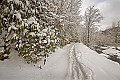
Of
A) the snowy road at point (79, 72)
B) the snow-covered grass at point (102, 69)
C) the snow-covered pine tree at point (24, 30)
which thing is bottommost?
the snow-covered grass at point (102, 69)

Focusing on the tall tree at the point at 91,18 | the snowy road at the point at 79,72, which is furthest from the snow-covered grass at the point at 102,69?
the tall tree at the point at 91,18

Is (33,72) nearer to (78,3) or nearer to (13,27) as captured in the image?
(13,27)

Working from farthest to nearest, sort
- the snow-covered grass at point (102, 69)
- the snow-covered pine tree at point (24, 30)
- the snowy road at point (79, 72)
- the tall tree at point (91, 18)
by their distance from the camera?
the tall tree at point (91, 18) < the snow-covered grass at point (102, 69) < the snowy road at point (79, 72) < the snow-covered pine tree at point (24, 30)

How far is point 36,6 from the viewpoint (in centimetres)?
902

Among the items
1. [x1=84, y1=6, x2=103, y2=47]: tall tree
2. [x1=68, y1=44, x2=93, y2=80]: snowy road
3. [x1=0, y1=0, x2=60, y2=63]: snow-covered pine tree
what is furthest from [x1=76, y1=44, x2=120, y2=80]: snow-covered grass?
[x1=84, y1=6, x2=103, y2=47]: tall tree

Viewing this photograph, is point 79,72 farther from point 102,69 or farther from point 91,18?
point 91,18

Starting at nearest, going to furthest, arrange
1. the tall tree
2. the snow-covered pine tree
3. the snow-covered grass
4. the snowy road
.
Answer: the snow-covered pine tree
the snowy road
the snow-covered grass
the tall tree

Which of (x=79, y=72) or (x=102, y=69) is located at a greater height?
(x=79, y=72)

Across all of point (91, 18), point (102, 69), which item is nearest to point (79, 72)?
point (102, 69)

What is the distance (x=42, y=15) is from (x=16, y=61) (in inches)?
119

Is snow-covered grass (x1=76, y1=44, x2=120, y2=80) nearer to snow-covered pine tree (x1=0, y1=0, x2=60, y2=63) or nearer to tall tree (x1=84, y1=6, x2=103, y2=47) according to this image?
snow-covered pine tree (x1=0, y1=0, x2=60, y2=63)

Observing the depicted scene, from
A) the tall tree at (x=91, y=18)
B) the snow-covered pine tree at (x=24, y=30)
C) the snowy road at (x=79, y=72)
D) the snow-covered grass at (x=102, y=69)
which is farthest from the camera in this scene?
the tall tree at (x=91, y=18)

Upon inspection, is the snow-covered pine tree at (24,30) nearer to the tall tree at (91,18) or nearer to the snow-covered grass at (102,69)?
the snow-covered grass at (102,69)

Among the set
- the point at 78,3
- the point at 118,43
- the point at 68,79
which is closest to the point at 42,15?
the point at 68,79
